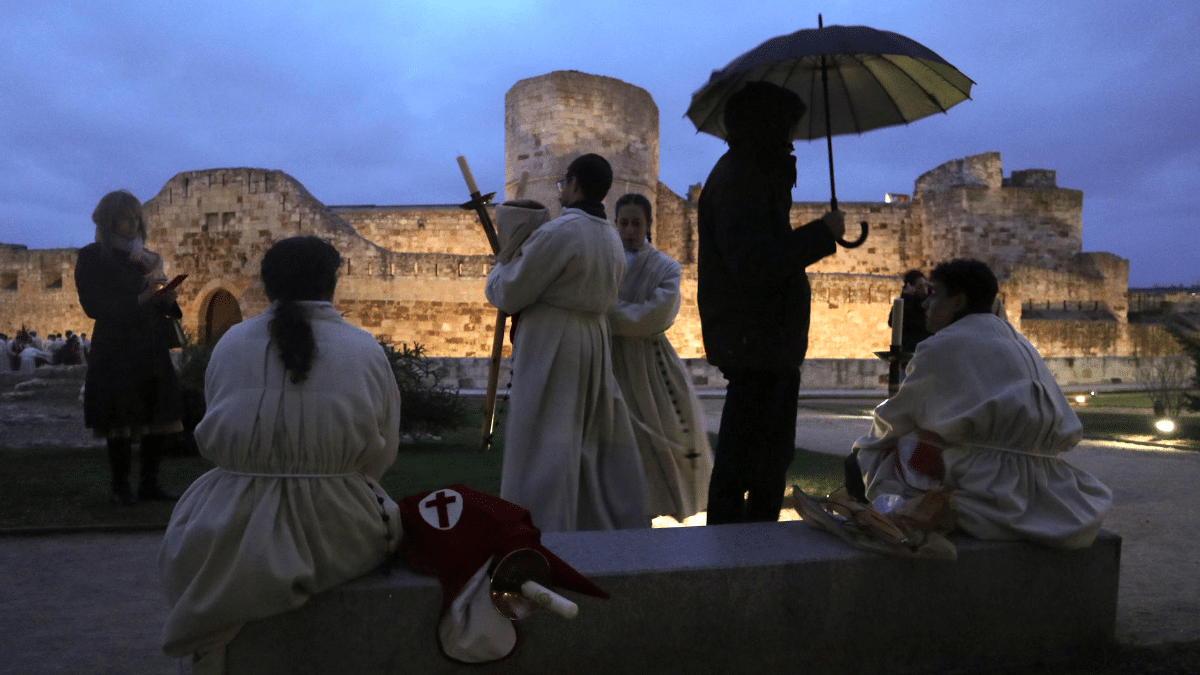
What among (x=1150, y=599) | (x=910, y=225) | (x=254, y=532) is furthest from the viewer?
(x=910, y=225)

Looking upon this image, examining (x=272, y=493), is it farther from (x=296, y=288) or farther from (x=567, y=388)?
(x=567, y=388)

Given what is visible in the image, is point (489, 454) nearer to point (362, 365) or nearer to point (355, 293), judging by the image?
point (362, 365)

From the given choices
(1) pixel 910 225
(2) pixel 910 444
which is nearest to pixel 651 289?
(2) pixel 910 444

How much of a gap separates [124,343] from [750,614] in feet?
12.9

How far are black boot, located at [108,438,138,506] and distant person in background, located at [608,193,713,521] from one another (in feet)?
9.43

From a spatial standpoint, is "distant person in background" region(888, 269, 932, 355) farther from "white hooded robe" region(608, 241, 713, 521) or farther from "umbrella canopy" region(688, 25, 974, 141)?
"white hooded robe" region(608, 241, 713, 521)

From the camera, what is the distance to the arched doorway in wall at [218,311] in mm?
20016

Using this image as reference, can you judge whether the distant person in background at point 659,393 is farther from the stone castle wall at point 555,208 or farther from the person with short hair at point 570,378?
the stone castle wall at point 555,208

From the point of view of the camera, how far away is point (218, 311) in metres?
20.5

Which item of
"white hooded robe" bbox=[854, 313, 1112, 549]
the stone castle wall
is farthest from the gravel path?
the stone castle wall

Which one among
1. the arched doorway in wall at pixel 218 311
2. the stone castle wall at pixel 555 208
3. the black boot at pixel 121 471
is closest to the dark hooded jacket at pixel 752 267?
the black boot at pixel 121 471

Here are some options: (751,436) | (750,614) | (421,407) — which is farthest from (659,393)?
(421,407)

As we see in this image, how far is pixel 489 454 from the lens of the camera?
23.0 ft

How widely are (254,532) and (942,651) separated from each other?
6.23ft
